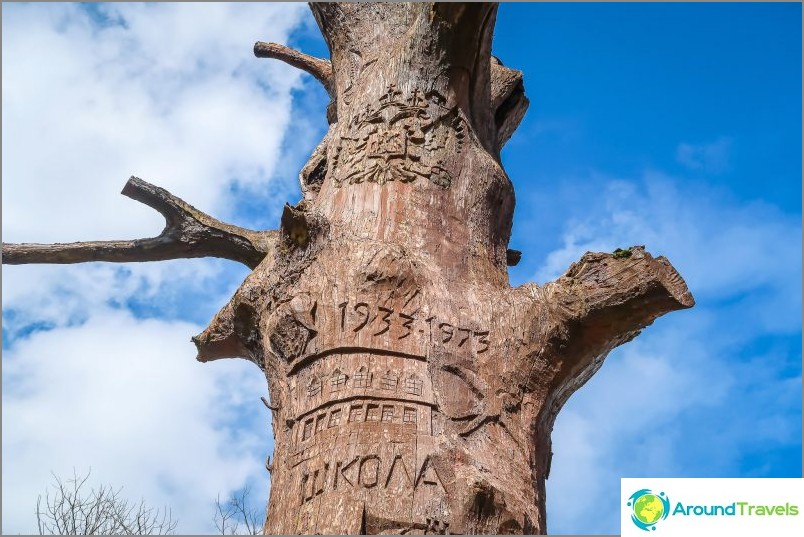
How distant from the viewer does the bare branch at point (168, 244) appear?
4281 mm

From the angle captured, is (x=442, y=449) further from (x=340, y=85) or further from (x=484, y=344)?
(x=340, y=85)

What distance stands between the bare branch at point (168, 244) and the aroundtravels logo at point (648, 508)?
1.89 meters

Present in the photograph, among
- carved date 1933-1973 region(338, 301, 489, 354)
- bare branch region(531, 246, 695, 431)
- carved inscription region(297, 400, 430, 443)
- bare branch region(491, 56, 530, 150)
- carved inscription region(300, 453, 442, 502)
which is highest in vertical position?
bare branch region(491, 56, 530, 150)

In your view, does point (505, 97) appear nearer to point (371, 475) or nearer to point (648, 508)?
point (648, 508)

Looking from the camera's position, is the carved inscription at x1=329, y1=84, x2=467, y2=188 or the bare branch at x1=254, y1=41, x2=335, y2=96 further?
the bare branch at x1=254, y1=41, x2=335, y2=96

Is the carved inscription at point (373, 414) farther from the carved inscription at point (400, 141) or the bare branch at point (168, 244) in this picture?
the bare branch at point (168, 244)

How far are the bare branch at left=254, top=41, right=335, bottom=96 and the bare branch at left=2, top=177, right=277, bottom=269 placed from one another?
150 cm

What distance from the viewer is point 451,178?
385 cm

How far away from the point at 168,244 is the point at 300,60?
70.9 inches

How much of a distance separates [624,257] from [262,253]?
1764 millimetres

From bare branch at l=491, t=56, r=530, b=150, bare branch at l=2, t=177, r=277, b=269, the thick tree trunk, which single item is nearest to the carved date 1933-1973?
the thick tree trunk

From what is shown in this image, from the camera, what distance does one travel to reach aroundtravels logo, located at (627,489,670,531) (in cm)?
329

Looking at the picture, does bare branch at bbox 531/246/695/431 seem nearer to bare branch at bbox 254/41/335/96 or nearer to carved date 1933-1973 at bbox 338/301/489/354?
carved date 1933-1973 at bbox 338/301/489/354

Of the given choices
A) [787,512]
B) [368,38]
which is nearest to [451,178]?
[368,38]
